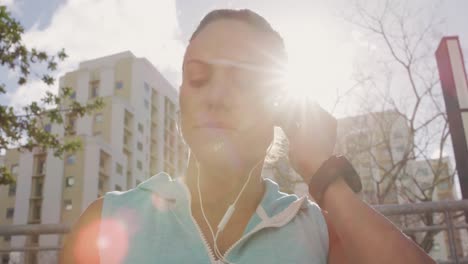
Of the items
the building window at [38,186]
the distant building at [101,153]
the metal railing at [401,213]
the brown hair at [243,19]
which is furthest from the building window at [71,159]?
the brown hair at [243,19]

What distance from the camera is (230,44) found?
1.89 metres

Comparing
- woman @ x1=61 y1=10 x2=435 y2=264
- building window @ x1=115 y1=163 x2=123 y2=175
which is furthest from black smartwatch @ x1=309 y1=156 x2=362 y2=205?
building window @ x1=115 y1=163 x2=123 y2=175

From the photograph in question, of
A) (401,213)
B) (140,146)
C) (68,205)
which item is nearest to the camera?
(401,213)

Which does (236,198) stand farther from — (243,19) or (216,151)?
(243,19)

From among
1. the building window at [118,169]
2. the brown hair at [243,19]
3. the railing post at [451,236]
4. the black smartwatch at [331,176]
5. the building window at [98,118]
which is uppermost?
the building window at [98,118]

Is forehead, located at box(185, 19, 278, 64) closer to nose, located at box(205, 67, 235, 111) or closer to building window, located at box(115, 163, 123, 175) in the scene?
nose, located at box(205, 67, 235, 111)

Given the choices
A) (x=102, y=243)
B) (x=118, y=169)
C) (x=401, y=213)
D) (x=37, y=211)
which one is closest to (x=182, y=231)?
(x=102, y=243)

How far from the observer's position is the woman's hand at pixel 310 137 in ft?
5.96

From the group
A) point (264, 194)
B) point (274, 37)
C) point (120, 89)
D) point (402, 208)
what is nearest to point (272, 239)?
point (264, 194)

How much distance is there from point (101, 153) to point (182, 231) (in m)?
46.6

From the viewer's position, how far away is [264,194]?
1946 millimetres

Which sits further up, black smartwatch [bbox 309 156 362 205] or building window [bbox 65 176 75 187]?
building window [bbox 65 176 75 187]

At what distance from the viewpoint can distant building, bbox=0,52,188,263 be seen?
44.4 meters

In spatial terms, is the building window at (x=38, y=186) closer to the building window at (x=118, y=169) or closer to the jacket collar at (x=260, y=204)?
the building window at (x=118, y=169)
